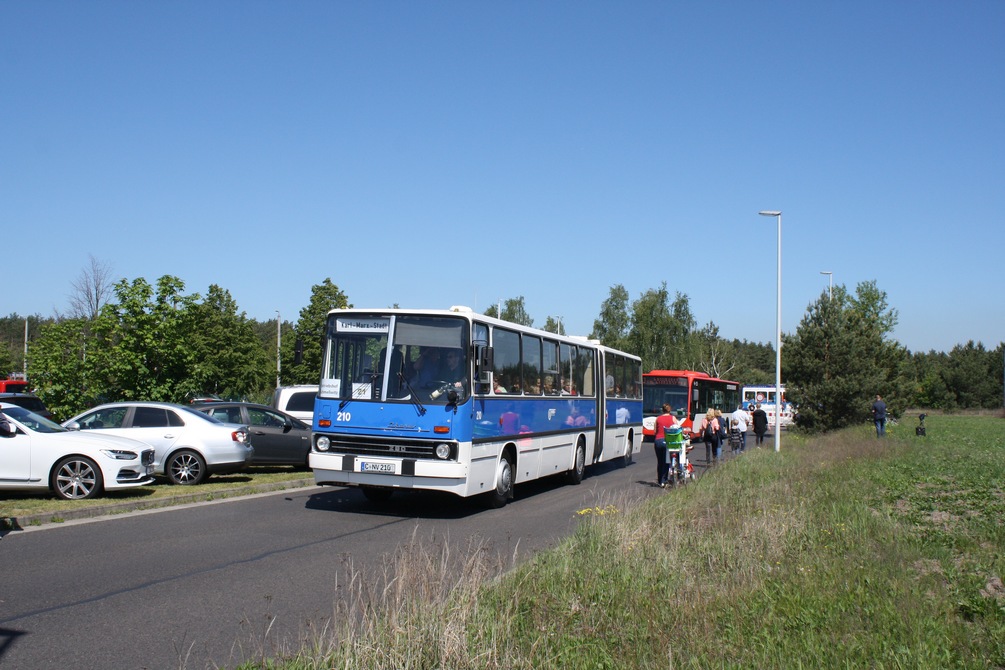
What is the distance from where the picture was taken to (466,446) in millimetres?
13383

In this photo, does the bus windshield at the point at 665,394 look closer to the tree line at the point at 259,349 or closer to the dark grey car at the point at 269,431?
the tree line at the point at 259,349

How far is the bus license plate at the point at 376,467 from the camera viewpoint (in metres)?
13.4

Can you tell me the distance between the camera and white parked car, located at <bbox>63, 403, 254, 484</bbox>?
16.6 metres

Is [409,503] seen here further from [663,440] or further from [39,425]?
[39,425]

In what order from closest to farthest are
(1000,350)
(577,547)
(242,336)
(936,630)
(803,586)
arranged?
(936,630) → (803,586) → (577,547) → (242,336) → (1000,350)

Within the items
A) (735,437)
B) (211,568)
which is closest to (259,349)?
(735,437)

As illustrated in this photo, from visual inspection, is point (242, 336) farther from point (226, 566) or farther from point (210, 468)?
point (226, 566)

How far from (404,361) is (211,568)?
517 cm

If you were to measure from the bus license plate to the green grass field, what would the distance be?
4113 mm

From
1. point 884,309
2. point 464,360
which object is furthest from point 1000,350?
point 464,360

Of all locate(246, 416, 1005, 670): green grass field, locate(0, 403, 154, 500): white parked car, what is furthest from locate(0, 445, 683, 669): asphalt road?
locate(0, 403, 154, 500): white parked car

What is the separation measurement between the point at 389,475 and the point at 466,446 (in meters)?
1.24

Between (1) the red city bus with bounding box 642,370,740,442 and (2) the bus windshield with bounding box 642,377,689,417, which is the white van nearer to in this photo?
(1) the red city bus with bounding box 642,370,740,442

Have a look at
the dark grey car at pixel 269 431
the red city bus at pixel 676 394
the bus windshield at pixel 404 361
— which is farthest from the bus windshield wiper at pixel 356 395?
the red city bus at pixel 676 394
